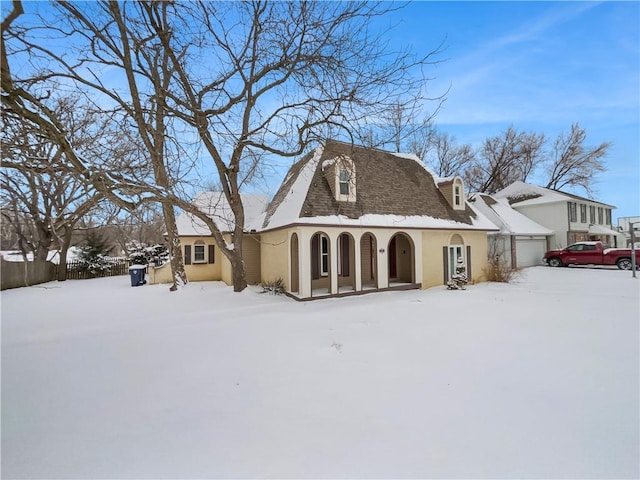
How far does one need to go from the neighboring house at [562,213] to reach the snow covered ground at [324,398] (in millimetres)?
20172

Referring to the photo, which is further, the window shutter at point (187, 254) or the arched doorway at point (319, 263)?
the window shutter at point (187, 254)

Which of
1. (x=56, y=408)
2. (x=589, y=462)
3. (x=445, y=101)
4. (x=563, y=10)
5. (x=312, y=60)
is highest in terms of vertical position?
(x=563, y=10)

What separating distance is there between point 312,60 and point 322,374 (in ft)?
24.7

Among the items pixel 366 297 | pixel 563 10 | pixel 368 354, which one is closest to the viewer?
pixel 368 354

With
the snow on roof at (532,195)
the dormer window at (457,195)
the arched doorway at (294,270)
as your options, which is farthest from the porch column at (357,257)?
the snow on roof at (532,195)

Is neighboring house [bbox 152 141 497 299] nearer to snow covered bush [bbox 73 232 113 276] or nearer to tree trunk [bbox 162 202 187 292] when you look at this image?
tree trunk [bbox 162 202 187 292]

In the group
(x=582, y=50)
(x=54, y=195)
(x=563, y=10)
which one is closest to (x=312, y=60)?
(x=563, y=10)

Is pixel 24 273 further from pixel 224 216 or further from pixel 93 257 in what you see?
pixel 224 216

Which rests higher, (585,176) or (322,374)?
(585,176)

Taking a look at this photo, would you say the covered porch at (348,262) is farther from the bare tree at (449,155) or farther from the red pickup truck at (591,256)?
the bare tree at (449,155)

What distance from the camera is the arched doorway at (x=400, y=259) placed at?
13.8 m

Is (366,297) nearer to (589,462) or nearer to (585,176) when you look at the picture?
(589,462)

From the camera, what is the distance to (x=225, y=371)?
14.3 ft

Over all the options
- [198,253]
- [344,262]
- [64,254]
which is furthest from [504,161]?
[64,254]
